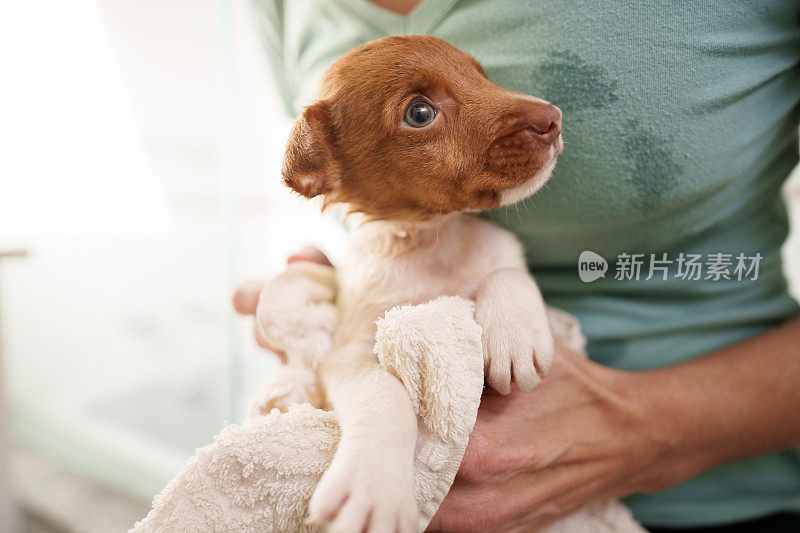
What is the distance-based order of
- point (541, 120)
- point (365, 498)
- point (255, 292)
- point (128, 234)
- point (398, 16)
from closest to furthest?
point (365, 498) < point (541, 120) < point (398, 16) < point (255, 292) < point (128, 234)

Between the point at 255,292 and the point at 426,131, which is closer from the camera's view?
the point at 426,131

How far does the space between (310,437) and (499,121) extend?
1.39ft

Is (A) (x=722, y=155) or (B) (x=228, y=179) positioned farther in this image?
(B) (x=228, y=179)

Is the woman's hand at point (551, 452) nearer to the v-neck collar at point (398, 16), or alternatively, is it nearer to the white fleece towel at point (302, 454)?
the white fleece towel at point (302, 454)

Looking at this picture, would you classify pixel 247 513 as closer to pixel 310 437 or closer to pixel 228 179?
pixel 310 437

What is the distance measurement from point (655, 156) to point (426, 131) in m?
0.30

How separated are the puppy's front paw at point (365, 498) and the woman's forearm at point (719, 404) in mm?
491

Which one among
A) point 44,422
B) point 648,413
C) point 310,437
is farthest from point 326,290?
point 44,422

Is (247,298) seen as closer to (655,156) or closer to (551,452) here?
(551,452)

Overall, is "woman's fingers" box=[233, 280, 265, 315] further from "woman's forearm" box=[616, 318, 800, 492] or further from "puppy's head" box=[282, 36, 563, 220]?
"woman's forearm" box=[616, 318, 800, 492]

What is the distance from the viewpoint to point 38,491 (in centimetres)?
181

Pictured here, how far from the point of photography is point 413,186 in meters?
0.68

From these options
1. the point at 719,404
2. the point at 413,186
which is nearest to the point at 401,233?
the point at 413,186

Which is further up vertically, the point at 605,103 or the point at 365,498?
the point at 605,103
